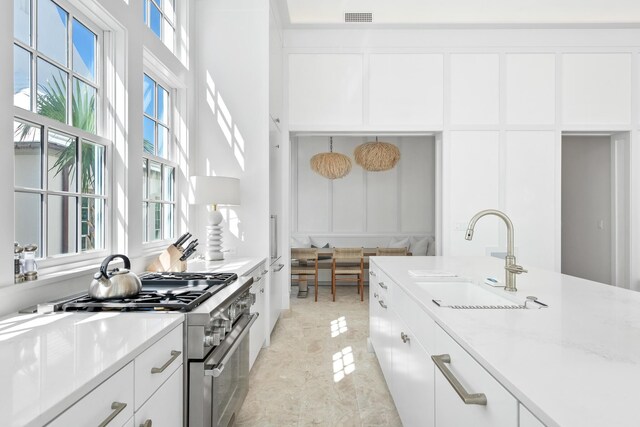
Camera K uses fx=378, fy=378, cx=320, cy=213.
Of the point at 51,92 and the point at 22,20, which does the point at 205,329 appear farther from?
the point at 22,20

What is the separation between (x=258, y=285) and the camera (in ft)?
9.77

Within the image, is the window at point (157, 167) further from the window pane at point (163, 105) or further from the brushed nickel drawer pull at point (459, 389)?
the brushed nickel drawer pull at point (459, 389)

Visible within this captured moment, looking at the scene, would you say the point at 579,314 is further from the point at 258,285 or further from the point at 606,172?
the point at 606,172

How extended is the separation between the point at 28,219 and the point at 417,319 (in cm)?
176

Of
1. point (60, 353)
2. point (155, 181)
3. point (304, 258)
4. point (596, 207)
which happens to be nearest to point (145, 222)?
point (155, 181)

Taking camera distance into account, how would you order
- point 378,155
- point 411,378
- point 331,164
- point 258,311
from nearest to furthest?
point 411,378, point 258,311, point 378,155, point 331,164

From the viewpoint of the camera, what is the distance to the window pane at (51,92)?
1.75m

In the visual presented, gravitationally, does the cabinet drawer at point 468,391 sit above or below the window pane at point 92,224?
below

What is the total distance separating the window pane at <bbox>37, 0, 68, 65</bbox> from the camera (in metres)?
1.78

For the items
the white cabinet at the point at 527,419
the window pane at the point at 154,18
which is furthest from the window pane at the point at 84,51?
the white cabinet at the point at 527,419

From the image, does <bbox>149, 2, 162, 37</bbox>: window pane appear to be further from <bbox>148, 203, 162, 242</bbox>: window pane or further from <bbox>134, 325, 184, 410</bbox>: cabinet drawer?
<bbox>134, 325, 184, 410</bbox>: cabinet drawer

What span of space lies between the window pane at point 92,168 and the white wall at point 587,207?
5.42 metres

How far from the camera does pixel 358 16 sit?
4363 mm

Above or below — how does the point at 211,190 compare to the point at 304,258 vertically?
above
